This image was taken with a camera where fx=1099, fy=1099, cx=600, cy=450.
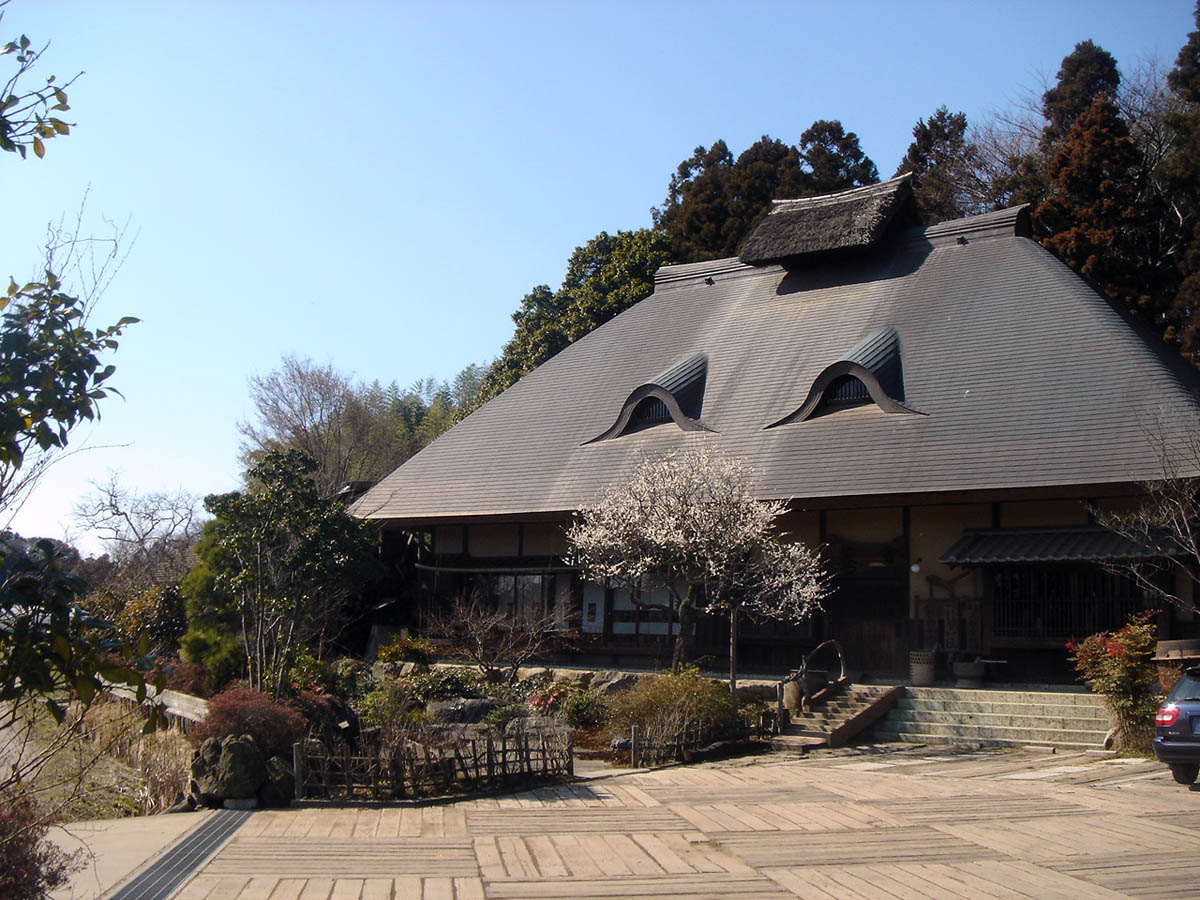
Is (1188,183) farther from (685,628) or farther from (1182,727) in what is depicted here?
(1182,727)

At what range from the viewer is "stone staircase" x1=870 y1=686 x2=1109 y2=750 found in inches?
626

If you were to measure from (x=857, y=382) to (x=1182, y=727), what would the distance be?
11.8 meters

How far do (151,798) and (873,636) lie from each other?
489 inches

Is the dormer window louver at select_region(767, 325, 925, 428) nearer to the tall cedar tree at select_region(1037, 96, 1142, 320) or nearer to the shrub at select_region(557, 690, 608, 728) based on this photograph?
the shrub at select_region(557, 690, 608, 728)

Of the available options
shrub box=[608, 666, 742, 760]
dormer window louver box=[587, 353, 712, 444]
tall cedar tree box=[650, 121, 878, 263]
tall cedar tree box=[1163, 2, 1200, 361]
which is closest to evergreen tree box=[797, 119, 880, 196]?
tall cedar tree box=[650, 121, 878, 263]

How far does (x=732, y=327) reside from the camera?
1068 inches

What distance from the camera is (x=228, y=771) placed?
1112cm

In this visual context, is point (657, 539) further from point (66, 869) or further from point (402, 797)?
point (66, 869)

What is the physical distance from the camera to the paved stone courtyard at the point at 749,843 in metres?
7.55

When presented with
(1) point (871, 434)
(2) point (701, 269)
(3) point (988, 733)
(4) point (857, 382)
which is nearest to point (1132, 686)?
(3) point (988, 733)

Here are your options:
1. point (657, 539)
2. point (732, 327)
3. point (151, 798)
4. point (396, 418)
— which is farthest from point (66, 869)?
point (396, 418)

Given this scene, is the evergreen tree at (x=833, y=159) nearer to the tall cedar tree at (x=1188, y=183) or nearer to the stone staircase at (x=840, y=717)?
the tall cedar tree at (x=1188, y=183)

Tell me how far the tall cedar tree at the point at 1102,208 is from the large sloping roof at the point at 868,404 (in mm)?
7558

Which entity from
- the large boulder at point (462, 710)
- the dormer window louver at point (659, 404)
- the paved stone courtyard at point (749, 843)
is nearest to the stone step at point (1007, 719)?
the paved stone courtyard at point (749, 843)
